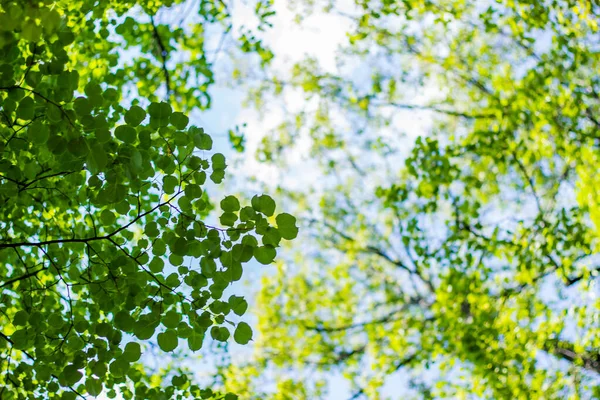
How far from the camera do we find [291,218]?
7.61 feet

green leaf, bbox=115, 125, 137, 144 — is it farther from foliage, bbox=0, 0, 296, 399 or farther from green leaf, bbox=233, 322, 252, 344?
green leaf, bbox=233, 322, 252, 344

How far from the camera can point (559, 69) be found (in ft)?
27.9

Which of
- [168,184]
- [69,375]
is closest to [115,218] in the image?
[168,184]

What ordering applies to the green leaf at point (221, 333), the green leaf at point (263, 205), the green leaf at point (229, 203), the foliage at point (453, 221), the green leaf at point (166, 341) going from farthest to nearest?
1. the foliage at point (453, 221)
2. the green leaf at point (221, 333)
3. the green leaf at point (166, 341)
4. the green leaf at point (229, 203)
5. the green leaf at point (263, 205)

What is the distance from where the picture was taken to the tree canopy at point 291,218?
2.58 meters

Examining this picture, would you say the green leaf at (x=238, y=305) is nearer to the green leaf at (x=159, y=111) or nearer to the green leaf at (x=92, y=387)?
the green leaf at (x=92, y=387)

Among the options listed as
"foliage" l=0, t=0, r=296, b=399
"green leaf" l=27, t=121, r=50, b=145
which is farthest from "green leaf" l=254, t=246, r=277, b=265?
"green leaf" l=27, t=121, r=50, b=145

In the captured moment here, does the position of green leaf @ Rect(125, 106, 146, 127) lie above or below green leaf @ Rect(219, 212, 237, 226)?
above

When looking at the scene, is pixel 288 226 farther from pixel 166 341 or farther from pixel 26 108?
pixel 26 108

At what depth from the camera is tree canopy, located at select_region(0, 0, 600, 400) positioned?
2.58m

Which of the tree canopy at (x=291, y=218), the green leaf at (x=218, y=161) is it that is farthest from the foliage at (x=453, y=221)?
the green leaf at (x=218, y=161)

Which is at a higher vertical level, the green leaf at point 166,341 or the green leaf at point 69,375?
the green leaf at point 166,341

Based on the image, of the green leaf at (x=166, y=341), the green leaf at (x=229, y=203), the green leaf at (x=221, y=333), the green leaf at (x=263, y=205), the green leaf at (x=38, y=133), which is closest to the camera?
the green leaf at (x=38, y=133)

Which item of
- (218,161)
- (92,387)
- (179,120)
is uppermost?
(179,120)
